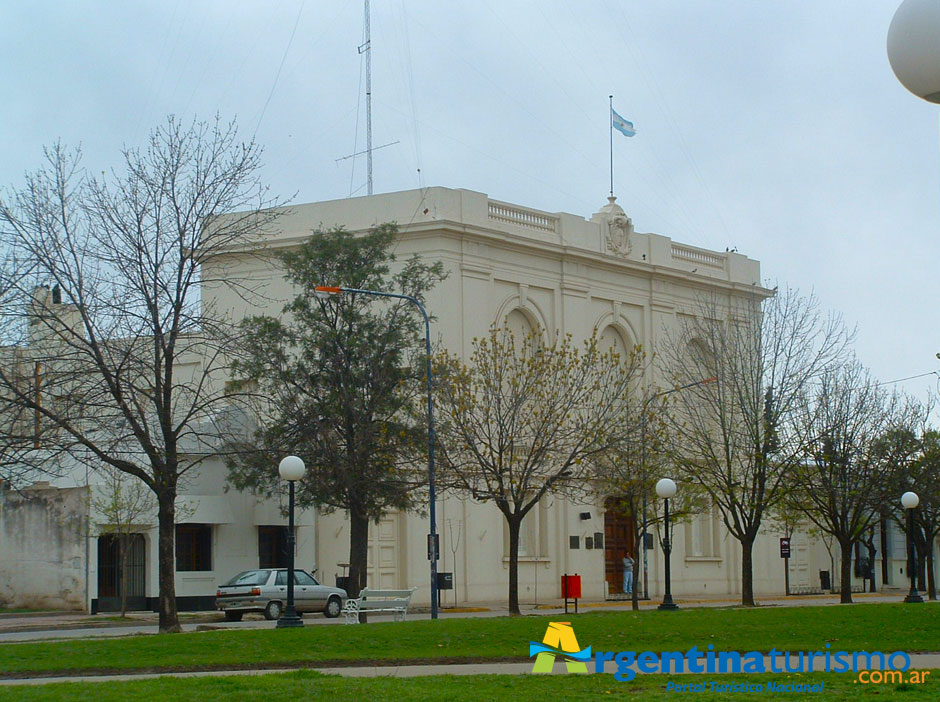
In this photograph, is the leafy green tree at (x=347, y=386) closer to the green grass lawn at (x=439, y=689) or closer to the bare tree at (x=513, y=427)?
the bare tree at (x=513, y=427)

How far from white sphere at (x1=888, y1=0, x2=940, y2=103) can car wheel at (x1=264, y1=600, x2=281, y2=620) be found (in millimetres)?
28124

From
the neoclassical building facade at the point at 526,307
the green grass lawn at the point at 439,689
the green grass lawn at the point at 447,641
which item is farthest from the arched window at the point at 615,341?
the green grass lawn at the point at 439,689

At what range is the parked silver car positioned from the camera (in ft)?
109

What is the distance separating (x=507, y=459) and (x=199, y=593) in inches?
494

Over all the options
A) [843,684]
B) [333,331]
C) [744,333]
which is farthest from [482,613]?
[843,684]

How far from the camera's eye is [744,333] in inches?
1789

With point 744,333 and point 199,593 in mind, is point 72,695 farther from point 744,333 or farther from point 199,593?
point 744,333

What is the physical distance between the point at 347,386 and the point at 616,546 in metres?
17.1

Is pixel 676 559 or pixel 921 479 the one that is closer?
pixel 921 479

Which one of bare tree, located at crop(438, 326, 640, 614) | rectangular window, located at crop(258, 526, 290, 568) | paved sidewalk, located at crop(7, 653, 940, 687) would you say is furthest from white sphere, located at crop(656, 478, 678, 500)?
rectangular window, located at crop(258, 526, 290, 568)

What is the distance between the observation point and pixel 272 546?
1672 inches

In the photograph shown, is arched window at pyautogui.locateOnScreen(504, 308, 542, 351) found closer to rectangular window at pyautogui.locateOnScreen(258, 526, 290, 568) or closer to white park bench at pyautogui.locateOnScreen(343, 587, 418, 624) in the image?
rectangular window at pyautogui.locateOnScreen(258, 526, 290, 568)

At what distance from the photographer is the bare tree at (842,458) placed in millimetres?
39719

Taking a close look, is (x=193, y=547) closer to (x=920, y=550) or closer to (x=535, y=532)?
(x=535, y=532)
